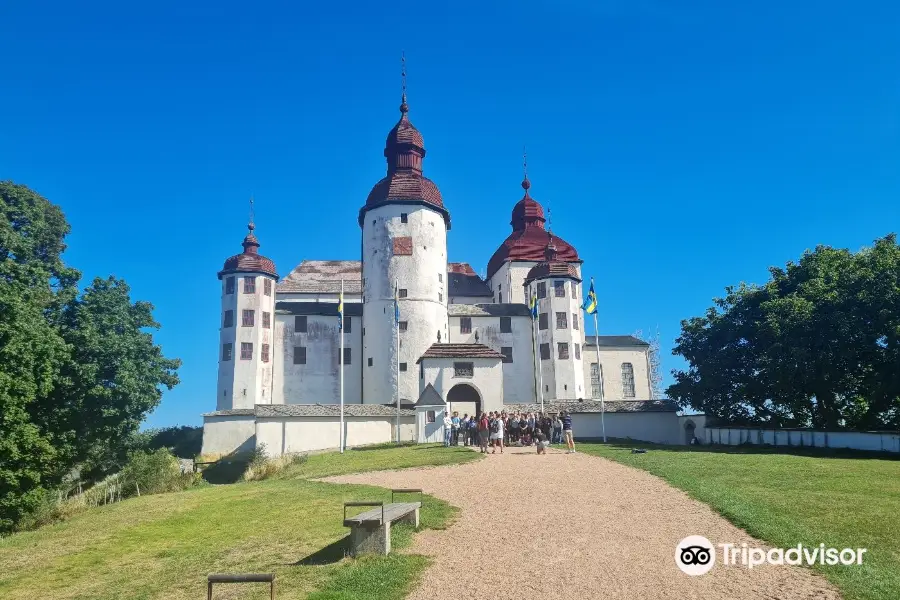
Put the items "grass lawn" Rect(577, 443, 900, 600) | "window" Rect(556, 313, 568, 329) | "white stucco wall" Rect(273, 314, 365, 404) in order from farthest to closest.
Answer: "window" Rect(556, 313, 568, 329) < "white stucco wall" Rect(273, 314, 365, 404) < "grass lawn" Rect(577, 443, 900, 600)

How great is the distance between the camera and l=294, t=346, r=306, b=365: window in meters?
49.6

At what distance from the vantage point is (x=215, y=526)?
13.1 meters

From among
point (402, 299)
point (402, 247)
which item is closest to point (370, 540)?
point (402, 299)

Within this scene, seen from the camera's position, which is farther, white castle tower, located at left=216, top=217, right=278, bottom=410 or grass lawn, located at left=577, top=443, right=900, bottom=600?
white castle tower, located at left=216, top=217, right=278, bottom=410

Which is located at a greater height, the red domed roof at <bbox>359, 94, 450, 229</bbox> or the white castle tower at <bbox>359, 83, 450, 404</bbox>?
the red domed roof at <bbox>359, 94, 450, 229</bbox>

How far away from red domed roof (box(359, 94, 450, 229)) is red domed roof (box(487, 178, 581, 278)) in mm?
9816

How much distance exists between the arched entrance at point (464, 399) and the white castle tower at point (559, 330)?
10429mm

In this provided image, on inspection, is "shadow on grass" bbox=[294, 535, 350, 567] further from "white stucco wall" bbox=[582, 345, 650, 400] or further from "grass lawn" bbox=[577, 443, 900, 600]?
"white stucco wall" bbox=[582, 345, 650, 400]

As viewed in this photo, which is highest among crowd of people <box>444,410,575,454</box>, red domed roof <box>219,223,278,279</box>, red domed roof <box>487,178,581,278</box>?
red domed roof <box>487,178,581,278</box>

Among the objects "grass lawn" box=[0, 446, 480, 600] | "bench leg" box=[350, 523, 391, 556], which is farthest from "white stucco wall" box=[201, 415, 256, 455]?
"bench leg" box=[350, 523, 391, 556]

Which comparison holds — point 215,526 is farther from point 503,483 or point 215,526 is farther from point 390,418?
point 390,418

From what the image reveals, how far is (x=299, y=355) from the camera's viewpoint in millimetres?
49656

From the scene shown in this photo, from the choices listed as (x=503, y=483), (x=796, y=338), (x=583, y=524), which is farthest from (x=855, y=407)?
(x=583, y=524)

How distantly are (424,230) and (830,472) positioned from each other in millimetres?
35906
